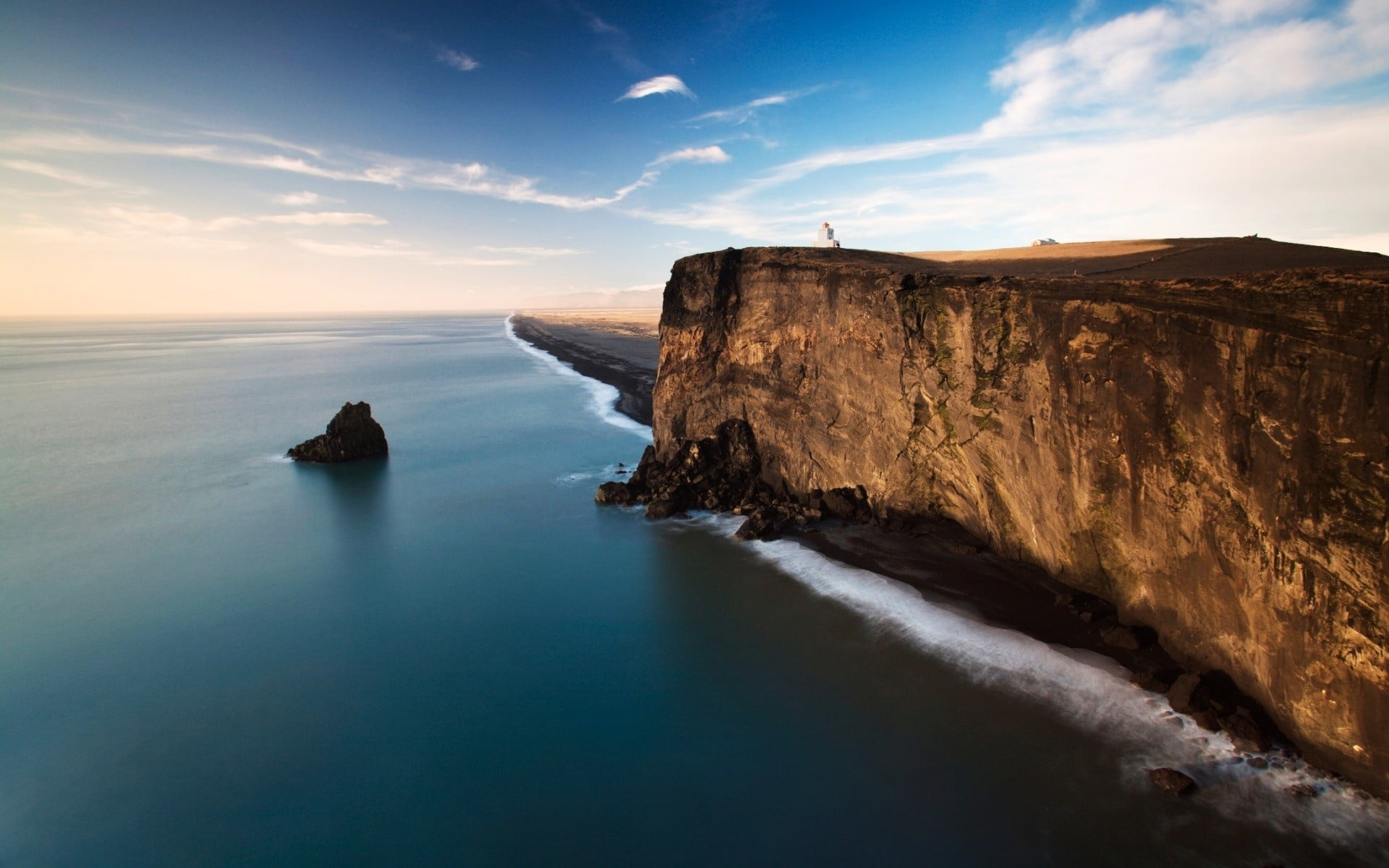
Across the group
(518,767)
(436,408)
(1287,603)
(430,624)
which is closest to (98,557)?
(430,624)

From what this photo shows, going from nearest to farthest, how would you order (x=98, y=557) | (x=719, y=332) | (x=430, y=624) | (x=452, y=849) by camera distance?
(x=452, y=849)
(x=430, y=624)
(x=98, y=557)
(x=719, y=332)

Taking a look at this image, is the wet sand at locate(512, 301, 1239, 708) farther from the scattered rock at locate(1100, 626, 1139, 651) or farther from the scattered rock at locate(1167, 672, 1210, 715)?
the scattered rock at locate(1167, 672, 1210, 715)

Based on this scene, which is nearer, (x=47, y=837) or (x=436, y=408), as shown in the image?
(x=47, y=837)

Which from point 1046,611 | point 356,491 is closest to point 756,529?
point 1046,611

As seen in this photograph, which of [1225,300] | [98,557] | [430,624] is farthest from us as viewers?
[98,557]

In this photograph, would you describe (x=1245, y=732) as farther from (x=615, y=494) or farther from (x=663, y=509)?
(x=615, y=494)

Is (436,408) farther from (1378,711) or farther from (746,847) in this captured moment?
(1378,711)

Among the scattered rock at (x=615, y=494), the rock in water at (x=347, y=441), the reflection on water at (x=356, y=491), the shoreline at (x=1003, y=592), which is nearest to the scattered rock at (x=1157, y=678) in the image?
the shoreline at (x=1003, y=592)

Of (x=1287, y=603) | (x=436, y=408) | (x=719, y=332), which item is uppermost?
(x=719, y=332)
